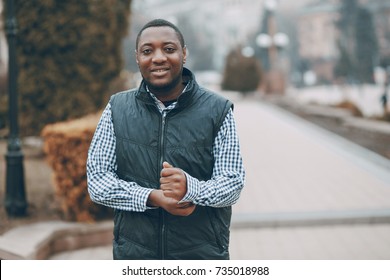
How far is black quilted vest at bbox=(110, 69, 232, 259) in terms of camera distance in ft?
6.34

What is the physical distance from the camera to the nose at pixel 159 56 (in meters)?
1.85

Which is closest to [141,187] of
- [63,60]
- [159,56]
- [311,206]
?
[159,56]

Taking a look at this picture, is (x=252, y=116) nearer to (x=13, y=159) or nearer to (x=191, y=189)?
(x=13, y=159)

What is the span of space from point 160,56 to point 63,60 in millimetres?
6971

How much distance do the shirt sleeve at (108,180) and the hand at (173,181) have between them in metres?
0.11

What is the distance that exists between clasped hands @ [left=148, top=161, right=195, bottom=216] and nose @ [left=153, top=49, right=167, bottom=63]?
35 centimetres

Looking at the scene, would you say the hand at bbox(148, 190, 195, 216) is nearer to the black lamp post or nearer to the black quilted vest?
the black quilted vest

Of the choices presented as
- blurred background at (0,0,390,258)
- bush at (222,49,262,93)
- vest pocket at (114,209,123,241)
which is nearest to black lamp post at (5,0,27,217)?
blurred background at (0,0,390,258)

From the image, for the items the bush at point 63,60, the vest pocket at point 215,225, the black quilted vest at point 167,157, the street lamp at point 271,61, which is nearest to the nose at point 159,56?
the black quilted vest at point 167,157

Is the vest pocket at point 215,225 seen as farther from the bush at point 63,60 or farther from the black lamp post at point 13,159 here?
the bush at point 63,60

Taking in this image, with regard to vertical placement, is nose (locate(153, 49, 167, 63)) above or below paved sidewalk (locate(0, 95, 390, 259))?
above

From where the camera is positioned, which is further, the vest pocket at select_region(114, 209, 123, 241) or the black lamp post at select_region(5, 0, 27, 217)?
the black lamp post at select_region(5, 0, 27, 217)

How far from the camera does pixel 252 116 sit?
16.9 meters

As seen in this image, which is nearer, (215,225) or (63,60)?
(215,225)
